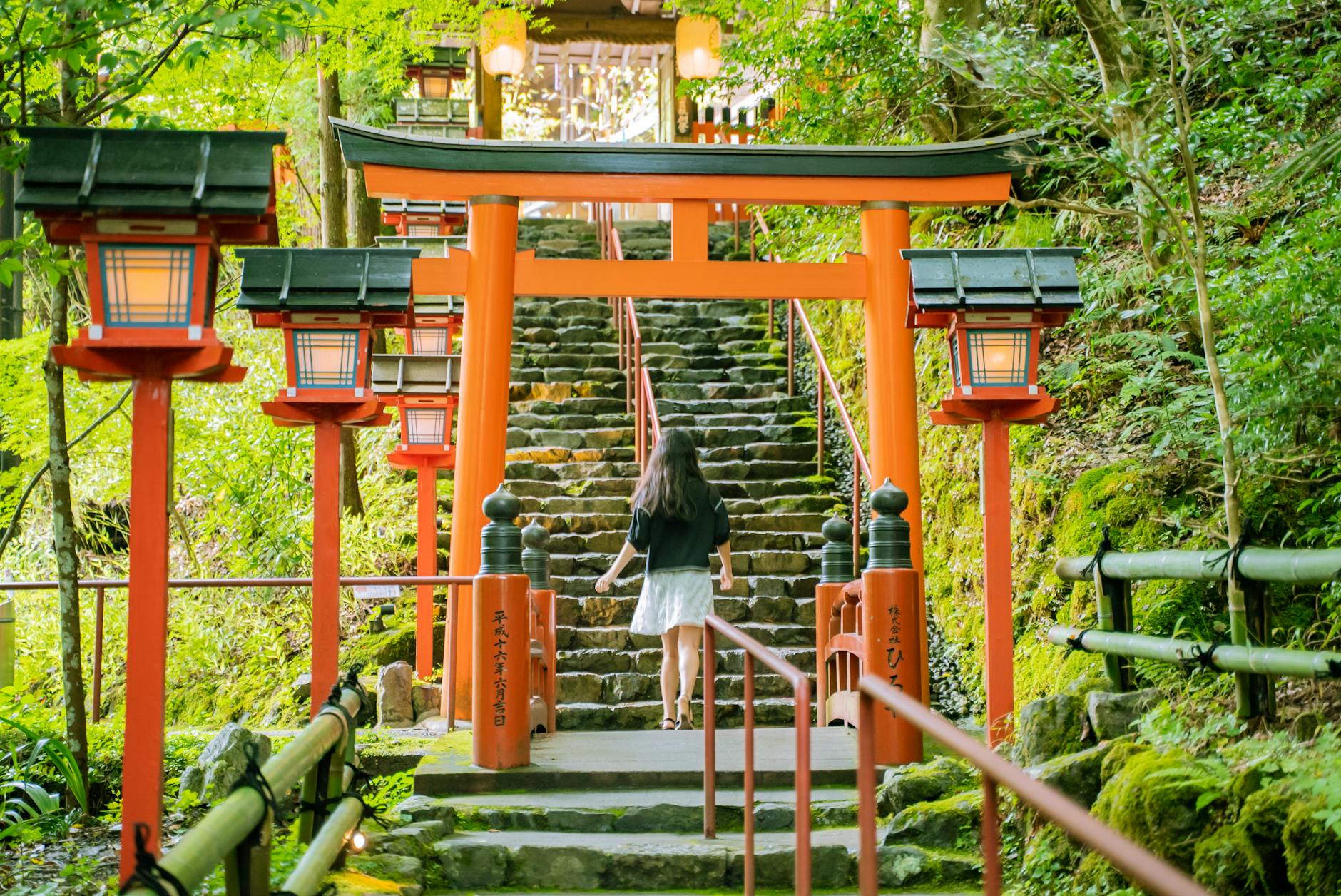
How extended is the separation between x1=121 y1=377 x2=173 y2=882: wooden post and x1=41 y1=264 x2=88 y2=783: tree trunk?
1.87 metres

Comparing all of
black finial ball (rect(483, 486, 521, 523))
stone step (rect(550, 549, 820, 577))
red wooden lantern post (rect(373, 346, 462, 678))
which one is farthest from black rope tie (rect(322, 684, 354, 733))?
stone step (rect(550, 549, 820, 577))

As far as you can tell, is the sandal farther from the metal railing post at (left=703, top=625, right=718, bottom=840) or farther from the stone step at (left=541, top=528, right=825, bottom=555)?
the stone step at (left=541, top=528, right=825, bottom=555)

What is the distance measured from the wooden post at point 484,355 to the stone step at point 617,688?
765 millimetres

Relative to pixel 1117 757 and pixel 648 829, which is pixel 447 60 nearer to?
pixel 648 829

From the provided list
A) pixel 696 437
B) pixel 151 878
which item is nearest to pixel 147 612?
pixel 151 878

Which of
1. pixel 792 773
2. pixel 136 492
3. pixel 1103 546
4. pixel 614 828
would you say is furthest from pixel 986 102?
pixel 136 492

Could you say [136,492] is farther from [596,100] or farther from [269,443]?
[596,100]

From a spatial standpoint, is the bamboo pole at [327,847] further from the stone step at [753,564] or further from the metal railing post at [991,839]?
the stone step at [753,564]

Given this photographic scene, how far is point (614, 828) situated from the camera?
5508 millimetres

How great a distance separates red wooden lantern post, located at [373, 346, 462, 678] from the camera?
10.1 m

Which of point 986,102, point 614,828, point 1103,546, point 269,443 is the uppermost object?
point 986,102

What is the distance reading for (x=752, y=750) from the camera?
4410mm

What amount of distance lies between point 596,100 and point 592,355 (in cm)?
1336

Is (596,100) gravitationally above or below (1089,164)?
above
